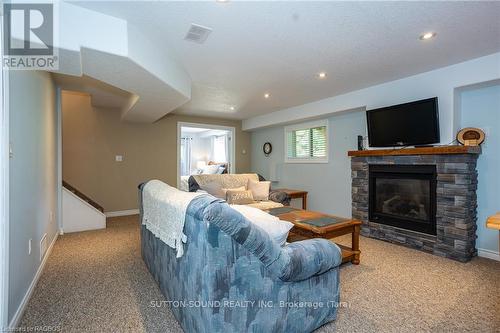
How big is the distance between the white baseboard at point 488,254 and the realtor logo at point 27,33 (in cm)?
492

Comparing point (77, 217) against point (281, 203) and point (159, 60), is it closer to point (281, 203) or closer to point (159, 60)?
point (159, 60)

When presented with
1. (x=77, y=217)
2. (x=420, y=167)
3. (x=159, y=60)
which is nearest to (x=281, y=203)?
(x=420, y=167)

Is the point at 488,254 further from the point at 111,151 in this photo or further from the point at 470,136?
the point at 111,151

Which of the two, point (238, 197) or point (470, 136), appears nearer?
point (470, 136)

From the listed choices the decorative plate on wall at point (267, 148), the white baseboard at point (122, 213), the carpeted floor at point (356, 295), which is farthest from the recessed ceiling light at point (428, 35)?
the white baseboard at point (122, 213)

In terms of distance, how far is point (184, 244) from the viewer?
151 cm

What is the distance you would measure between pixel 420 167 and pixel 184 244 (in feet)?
10.6

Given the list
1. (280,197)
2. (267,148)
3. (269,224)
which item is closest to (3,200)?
(269,224)

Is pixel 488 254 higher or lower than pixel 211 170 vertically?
lower

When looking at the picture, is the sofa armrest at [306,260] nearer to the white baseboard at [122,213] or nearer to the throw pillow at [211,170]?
the white baseboard at [122,213]

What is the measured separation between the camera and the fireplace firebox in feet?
10.6

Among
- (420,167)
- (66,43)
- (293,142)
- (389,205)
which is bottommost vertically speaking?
→ (389,205)

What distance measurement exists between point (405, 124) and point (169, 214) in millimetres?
3290

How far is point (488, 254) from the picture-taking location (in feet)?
9.87
